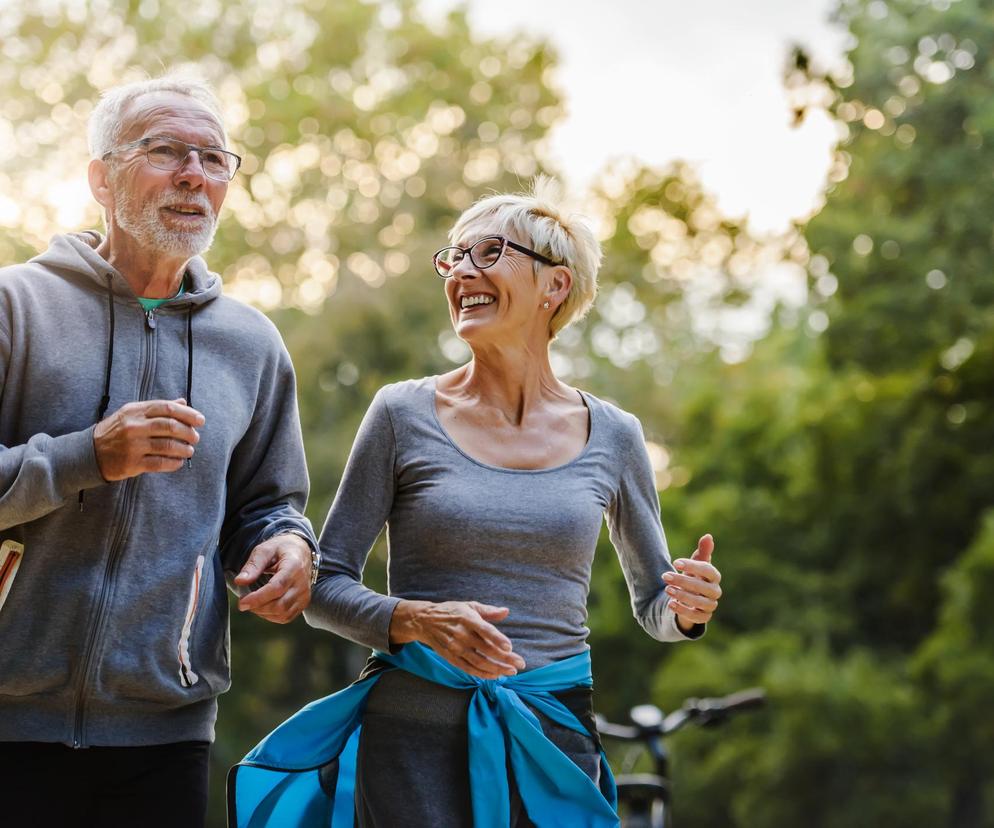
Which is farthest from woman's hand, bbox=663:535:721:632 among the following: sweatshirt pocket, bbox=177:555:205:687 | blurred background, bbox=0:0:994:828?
blurred background, bbox=0:0:994:828

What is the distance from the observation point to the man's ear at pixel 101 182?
2.59 meters

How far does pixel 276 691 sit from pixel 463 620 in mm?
14628

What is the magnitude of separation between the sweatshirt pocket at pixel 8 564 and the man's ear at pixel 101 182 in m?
0.67

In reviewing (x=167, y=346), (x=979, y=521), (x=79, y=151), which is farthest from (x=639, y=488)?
(x=79, y=151)

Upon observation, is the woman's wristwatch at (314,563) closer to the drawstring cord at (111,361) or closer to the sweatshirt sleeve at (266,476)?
the sweatshirt sleeve at (266,476)

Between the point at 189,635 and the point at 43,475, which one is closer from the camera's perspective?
the point at 43,475

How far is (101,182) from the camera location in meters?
2.62

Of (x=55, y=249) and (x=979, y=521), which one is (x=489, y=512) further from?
(x=979, y=521)

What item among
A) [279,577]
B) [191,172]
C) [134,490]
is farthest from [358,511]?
[191,172]

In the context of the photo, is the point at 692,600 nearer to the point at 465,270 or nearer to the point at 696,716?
the point at 465,270

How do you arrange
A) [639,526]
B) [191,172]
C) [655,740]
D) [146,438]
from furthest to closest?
[655,740] → [639,526] → [191,172] → [146,438]

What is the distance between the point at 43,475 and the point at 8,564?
218 mm

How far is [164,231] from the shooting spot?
2.51 meters

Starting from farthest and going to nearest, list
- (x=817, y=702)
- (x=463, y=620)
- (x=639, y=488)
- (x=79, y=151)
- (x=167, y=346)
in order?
(x=79, y=151) < (x=817, y=702) < (x=639, y=488) < (x=167, y=346) < (x=463, y=620)
